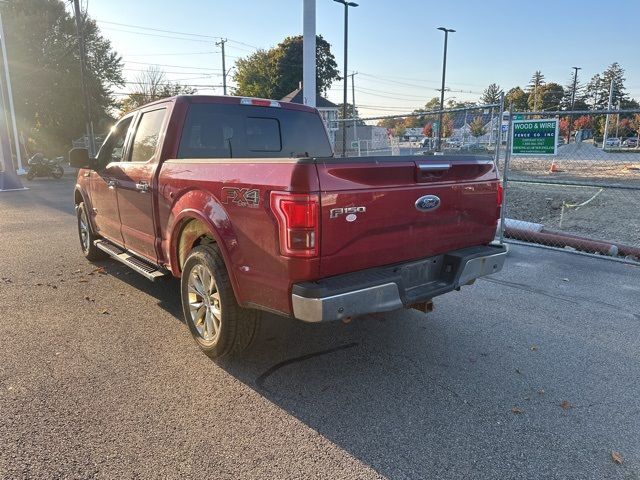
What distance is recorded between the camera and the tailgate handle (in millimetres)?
3350

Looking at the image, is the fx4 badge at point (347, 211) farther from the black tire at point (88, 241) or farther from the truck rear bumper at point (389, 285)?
the black tire at point (88, 241)

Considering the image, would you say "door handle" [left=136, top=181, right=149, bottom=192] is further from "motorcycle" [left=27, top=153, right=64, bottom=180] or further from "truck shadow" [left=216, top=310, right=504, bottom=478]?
"motorcycle" [left=27, top=153, right=64, bottom=180]

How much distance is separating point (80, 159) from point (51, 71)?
34.6 m

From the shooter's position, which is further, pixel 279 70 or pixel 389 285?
pixel 279 70

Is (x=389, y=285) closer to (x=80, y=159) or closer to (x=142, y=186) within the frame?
(x=142, y=186)

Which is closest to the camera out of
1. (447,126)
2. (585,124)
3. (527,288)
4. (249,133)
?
(249,133)

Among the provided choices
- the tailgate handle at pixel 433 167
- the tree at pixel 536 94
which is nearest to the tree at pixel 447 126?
the tailgate handle at pixel 433 167

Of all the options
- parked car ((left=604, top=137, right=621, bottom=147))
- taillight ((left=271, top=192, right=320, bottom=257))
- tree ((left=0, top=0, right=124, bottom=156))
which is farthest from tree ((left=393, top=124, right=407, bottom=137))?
tree ((left=0, top=0, right=124, bottom=156))

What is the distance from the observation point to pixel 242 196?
10.4ft

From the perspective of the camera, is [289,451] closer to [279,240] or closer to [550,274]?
[279,240]

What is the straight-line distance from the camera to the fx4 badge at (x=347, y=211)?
2.89 metres

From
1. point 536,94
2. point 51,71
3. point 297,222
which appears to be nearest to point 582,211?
point 297,222

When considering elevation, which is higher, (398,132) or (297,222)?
(398,132)

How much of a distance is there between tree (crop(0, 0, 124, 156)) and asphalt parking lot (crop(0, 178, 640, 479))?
107 feet
